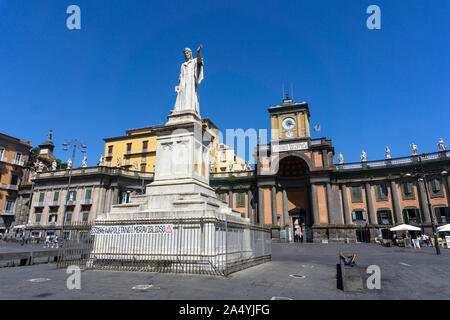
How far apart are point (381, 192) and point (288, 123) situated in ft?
54.2

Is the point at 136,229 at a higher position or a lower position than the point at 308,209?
lower

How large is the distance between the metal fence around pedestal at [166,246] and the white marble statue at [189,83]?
6.05 meters

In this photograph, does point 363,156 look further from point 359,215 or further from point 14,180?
point 14,180

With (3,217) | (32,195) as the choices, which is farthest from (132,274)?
(3,217)

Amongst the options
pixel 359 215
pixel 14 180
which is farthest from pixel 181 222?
pixel 14 180

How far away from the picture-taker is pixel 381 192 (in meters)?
36.6

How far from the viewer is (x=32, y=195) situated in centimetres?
4269

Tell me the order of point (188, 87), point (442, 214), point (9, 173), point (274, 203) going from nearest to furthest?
point (188, 87), point (442, 214), point (274, 203), point (9, 173)

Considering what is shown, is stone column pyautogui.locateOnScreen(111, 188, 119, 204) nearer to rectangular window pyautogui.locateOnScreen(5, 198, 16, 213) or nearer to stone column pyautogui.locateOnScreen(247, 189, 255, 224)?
rectangular window pyautogui.locateOnScreen(5, 198, 16, 213)

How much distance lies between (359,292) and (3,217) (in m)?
54.7

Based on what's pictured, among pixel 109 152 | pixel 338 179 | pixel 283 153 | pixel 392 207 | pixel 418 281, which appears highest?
pixel 109 152

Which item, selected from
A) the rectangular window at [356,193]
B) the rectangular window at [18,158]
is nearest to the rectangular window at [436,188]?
the rectangular window at [356,193]
